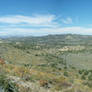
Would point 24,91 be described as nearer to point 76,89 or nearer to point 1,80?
point 1,80

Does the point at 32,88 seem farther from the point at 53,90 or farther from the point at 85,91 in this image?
the point at 85,91


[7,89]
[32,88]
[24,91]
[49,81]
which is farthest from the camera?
[49,81]

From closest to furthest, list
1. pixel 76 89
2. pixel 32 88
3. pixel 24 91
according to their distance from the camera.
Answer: pixel 24 91 → pixel 32 88 → pixel 76 89

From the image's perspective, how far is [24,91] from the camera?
7.54 meters

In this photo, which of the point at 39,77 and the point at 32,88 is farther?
the point at 39,77

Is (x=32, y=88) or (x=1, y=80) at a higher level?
(x=1, y=80)

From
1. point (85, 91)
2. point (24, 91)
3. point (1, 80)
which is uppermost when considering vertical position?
point (1, 80)

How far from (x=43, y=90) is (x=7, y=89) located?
84.0 inches

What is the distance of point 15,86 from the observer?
7.60m

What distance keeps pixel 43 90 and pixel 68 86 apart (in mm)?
1802

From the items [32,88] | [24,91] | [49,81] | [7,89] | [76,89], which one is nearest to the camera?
[7,89]

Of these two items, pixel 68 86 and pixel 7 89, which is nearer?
pixel 7 89

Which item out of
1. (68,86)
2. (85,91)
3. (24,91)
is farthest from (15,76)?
(85,91)

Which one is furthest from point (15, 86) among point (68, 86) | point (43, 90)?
point (68, 86)
